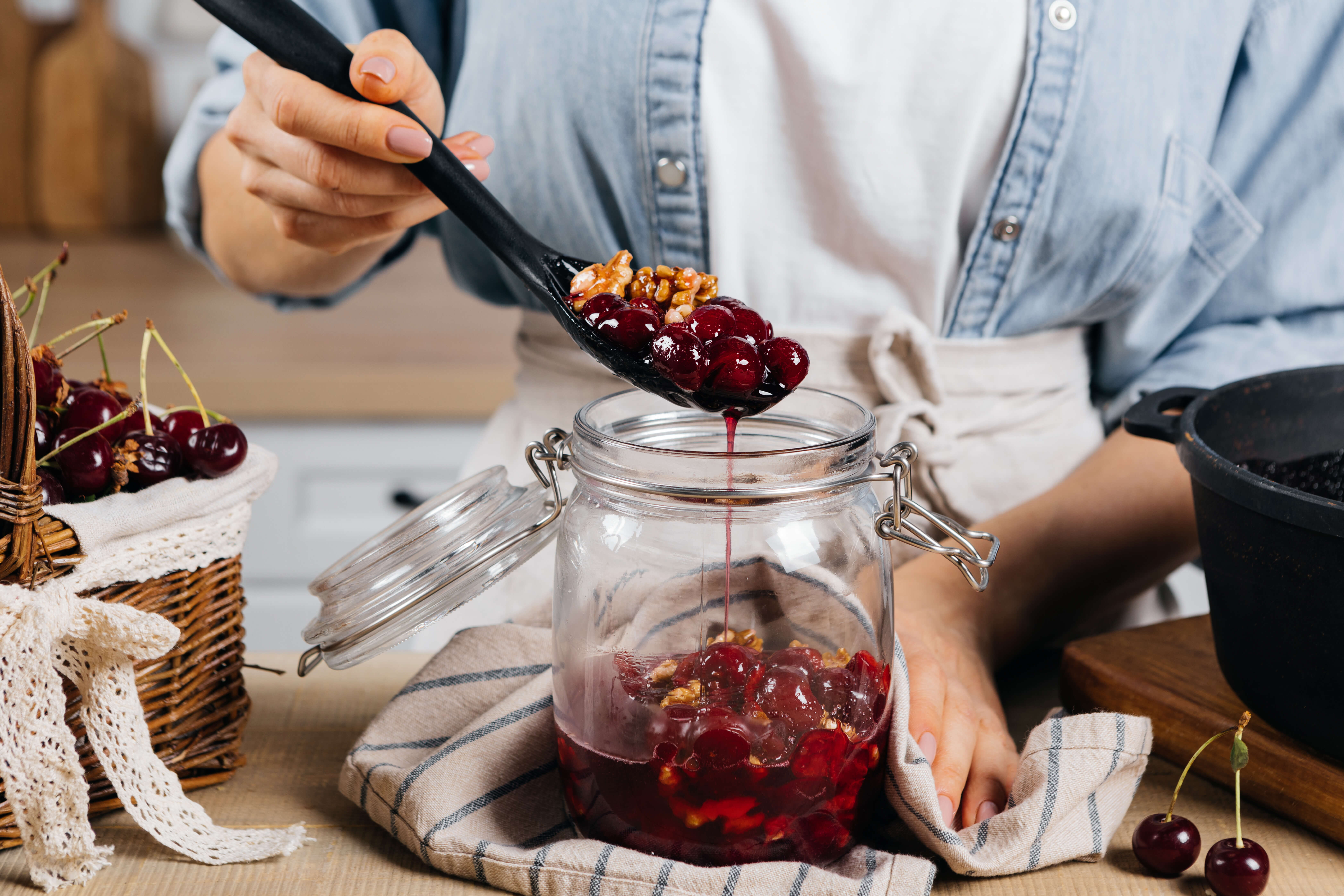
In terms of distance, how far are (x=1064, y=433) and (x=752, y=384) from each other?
0.45 metres

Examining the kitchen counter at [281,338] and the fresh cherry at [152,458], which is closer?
the fresh cherry at [152,458]

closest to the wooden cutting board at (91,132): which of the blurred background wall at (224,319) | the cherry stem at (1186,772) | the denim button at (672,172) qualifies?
the blurred background wall at (224,319)

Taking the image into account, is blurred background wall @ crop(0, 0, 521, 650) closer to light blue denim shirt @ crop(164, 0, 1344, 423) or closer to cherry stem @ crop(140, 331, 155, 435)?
light blue denim shirt @ crop(164, 0, 1344, 423)

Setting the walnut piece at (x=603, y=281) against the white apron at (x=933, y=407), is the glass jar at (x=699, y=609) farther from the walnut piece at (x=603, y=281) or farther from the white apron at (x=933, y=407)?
the white apron at (x=933, y=407)

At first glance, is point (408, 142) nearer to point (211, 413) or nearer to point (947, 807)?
point (211, 413)

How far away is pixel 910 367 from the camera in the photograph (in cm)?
79

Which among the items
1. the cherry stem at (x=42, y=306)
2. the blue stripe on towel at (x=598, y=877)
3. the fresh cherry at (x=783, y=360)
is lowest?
the blue stripe on towel at (x=598, y=877)

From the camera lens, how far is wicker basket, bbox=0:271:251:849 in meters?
0.43

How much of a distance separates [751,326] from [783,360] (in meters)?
0.02

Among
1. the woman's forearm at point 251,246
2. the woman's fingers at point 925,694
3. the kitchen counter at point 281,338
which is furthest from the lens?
the kitchen counter at point 281,338

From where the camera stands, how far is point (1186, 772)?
508 mm

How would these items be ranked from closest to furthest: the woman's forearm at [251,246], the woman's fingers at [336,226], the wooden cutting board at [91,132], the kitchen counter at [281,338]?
the woman's fingers at [336,226], the woman's forearm at [251,246], the kitchen counter at [281,338], the wooden cutting board at [91,132]

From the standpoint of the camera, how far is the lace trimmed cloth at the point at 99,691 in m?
0.46

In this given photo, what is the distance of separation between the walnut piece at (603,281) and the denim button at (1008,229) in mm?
307
